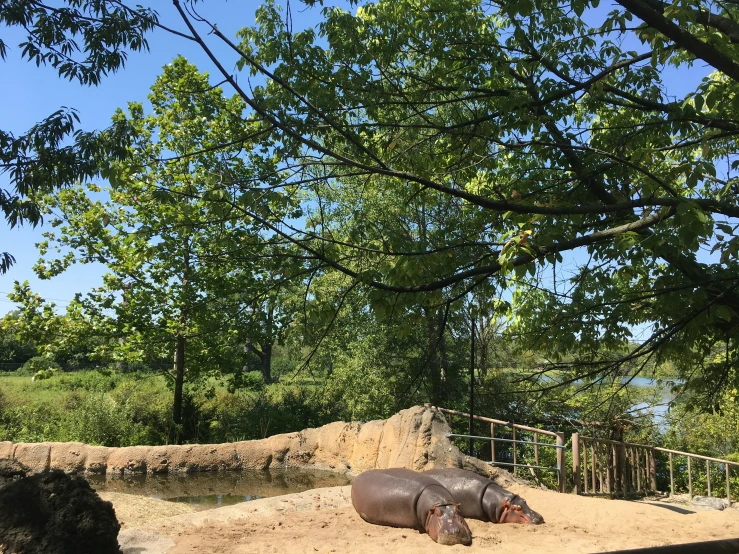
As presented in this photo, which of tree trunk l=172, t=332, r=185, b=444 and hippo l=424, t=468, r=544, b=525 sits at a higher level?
tree trunk l=172, t=332, r=185, b=444

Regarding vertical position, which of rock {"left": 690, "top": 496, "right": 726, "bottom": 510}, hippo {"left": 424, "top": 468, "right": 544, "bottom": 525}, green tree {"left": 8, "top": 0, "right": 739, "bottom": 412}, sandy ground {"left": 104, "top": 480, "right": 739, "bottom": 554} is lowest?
rock {"left": 690, "top": 496, "right": 726, "bottom": 510}

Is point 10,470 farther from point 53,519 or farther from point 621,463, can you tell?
point 621,463

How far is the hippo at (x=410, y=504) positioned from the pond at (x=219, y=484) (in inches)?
143

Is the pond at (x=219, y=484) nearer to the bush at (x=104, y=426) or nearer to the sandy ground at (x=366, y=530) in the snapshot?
the sandy ground at (x=366, y=530)

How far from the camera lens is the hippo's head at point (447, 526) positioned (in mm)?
6516

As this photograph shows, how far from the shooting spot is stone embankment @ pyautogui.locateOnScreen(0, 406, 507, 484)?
10.3 m

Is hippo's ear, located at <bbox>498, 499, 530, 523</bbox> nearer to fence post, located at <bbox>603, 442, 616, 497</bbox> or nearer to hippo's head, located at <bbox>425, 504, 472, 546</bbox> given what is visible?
hippo's head, located at <bbox>425, 504, 472, 546</bbox>

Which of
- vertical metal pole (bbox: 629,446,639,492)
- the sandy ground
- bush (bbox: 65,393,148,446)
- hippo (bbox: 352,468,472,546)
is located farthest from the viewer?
bush (bbox: 65,393,148,446)

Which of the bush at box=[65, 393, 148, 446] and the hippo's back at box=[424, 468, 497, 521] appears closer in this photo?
the hippo's back at box=[424, 468, 497, 521]

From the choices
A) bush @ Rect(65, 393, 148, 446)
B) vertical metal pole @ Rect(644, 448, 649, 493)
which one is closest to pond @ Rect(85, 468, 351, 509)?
bush @ Rect(65, 393, 148, 446)

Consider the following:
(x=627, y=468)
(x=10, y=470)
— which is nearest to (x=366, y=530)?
(x=10, y=470)

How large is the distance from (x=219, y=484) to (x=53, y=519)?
7.85 meters

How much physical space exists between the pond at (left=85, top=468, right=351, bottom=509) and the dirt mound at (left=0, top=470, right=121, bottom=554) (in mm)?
5516

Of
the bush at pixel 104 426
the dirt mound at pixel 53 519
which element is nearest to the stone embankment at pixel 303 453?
the bush at pixel 104 426
